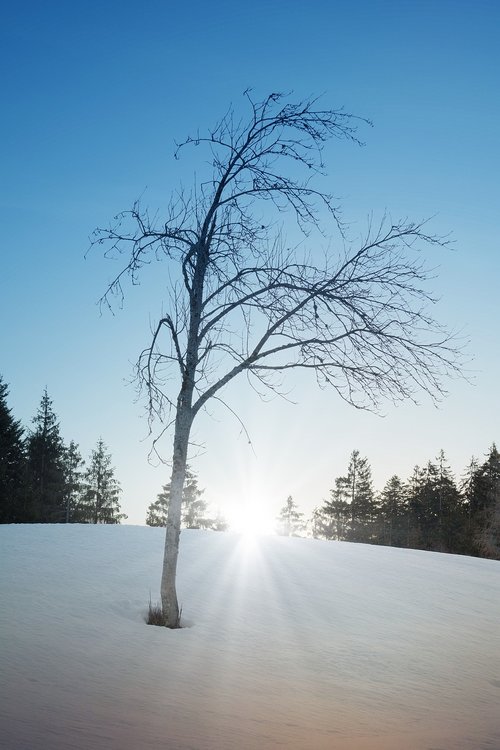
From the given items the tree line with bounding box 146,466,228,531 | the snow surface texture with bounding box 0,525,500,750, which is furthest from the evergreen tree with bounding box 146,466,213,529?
the snow surface texture with bounding box 0,525,500,750

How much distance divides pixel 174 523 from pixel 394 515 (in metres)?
58.8

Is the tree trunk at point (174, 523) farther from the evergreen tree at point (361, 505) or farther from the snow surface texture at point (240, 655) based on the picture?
the evergreen tree at point (361, 505)

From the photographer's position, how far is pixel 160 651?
7230mm

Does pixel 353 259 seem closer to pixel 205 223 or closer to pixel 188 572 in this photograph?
pixel 205 223

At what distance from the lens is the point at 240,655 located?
767 cm

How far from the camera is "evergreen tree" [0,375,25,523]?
39.2 metres

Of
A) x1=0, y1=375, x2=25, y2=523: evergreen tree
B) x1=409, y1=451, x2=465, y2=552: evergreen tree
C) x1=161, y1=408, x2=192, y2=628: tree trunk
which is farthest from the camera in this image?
x1=409, y1=451, x2=465, y2=552: evergreen tree

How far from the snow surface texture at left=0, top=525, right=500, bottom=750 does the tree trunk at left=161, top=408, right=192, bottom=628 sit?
406 mm

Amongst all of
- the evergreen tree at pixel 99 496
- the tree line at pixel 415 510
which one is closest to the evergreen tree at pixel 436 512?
the tree line at pixel 415 510

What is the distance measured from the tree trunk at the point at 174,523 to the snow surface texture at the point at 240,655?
0.41m

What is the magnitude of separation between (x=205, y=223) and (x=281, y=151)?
6.43 ft

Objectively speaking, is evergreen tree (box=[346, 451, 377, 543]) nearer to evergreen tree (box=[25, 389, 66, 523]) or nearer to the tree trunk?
evergreen tree (box=[25, 389, 66, 523])

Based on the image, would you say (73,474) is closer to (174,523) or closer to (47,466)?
(47,466)

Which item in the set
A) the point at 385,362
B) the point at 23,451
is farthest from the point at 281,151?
the point at 23,451
